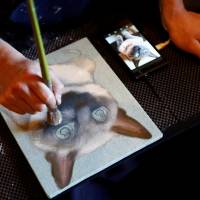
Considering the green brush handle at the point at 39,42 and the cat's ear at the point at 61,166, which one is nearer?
the green brush handle at the point at 39,42

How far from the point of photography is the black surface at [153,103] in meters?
0.68

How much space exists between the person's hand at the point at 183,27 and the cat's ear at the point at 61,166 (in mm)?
273

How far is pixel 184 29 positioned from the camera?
79cm

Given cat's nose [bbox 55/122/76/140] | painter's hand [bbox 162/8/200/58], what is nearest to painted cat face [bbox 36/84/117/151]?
cat's nose [bbox 55/122/76/140]

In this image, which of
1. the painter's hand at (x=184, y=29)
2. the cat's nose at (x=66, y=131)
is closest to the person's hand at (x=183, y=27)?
the painter's hand at (x=184, y=29)

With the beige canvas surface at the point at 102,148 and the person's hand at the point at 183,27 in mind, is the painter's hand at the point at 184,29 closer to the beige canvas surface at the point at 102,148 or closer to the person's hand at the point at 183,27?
the person's hand at the point at 183,27

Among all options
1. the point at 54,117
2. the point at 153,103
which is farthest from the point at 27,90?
the point at 153,103

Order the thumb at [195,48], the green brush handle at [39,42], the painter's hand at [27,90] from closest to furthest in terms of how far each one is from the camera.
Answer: the green brush handle at [39,42] < the painter's hand at [27,90] < the thumb at [195,48]

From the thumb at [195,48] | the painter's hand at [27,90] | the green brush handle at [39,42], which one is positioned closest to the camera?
the green brush handle at [39,42]

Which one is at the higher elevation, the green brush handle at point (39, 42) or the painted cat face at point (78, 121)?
the green brush handle at point (39, 42)

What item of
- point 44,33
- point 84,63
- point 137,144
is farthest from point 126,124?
point 44,33

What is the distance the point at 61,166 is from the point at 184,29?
0.33 m

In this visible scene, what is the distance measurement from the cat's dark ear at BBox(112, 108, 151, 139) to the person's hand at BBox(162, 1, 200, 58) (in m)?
0.17

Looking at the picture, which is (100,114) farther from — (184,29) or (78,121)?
(184,29)
